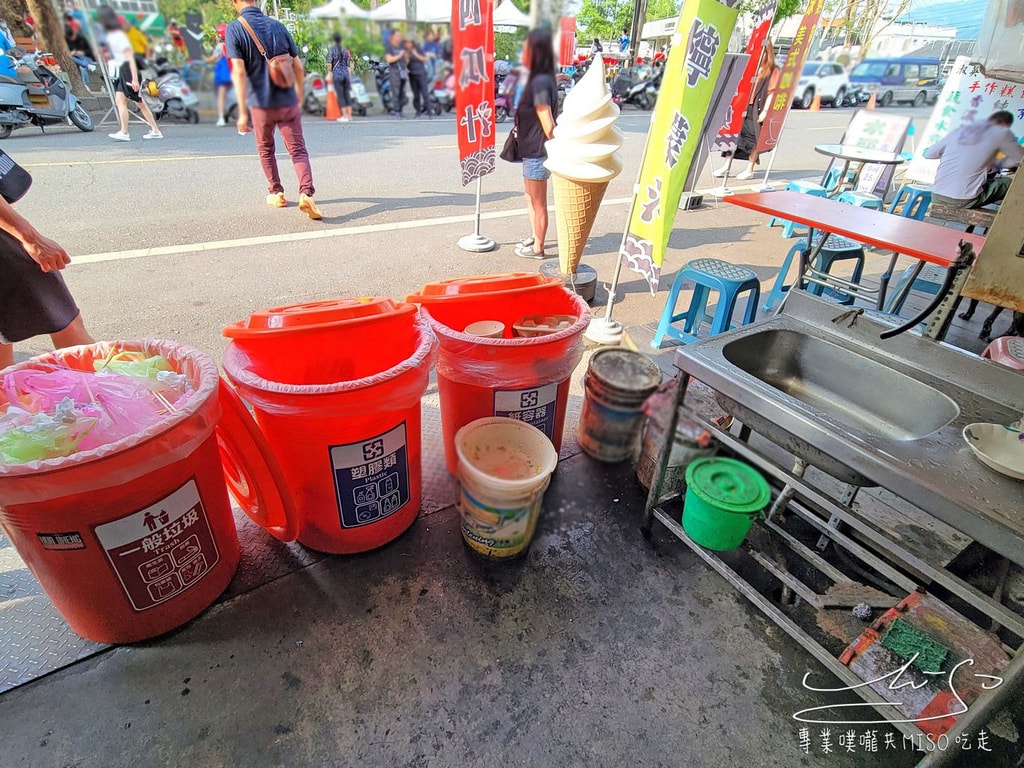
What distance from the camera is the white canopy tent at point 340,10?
69cm

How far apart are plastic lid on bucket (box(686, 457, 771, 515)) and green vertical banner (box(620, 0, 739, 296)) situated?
147cm

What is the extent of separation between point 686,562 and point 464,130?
3.85 m

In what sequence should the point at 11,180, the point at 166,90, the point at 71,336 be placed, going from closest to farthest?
the point at 166,90, the point at 11,180, the point at 71,336

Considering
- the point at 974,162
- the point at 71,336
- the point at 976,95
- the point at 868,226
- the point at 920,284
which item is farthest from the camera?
the point at 976,95

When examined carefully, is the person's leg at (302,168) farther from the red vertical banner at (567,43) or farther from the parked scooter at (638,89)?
the red vertical banner at (567,43)

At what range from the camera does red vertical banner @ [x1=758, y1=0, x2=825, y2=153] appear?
6198 millimetres

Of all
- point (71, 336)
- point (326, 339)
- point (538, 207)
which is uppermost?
point (326, 339)

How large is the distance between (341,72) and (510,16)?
31 cm

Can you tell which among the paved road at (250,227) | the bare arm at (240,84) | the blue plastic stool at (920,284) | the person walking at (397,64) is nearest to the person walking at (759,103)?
the paved road at (250,227)

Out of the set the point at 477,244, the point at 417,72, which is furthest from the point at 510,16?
the point at 477,244

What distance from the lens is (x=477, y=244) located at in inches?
204

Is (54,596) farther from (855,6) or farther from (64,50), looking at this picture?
(855,6)

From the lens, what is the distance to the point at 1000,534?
120cm

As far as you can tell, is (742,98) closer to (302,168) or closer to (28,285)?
(302,168)
